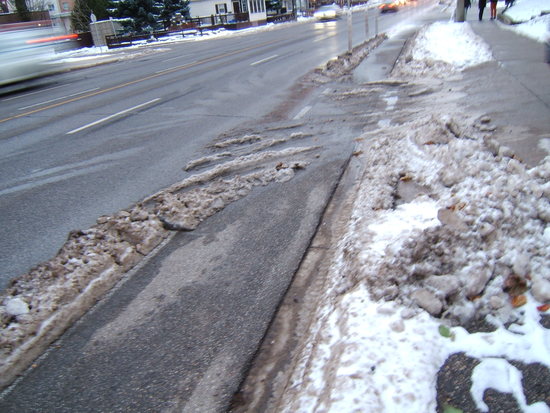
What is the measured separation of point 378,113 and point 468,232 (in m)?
4.83

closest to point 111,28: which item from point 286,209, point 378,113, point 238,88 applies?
point 238,88

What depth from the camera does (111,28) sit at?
38.7 m

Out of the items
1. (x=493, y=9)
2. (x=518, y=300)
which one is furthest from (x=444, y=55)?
(x=493, y=9)

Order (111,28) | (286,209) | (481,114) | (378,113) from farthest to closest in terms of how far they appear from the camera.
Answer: (111,28)
(378,113)
(481,114)
(286,209)

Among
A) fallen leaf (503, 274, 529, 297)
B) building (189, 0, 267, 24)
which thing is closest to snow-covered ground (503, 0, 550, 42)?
fallen leaf (503, 274, 529, 297)

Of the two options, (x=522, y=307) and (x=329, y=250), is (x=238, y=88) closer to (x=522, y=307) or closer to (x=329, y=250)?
(x=329, y=250)

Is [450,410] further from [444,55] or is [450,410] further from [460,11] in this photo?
[460,11]

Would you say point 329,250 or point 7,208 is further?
point 7,208

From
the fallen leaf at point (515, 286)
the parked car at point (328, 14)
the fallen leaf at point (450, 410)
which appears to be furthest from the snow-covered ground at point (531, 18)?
the parked car at point (328, 14)

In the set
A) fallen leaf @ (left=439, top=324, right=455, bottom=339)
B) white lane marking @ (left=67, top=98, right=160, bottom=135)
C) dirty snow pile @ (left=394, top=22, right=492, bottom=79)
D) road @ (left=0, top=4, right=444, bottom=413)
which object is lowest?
road @ (left=0, top=4, right=444, bottom=413)

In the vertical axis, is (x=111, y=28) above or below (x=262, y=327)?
above

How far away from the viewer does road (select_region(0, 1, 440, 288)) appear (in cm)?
467

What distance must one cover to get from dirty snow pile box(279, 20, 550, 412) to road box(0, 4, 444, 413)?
47 cm

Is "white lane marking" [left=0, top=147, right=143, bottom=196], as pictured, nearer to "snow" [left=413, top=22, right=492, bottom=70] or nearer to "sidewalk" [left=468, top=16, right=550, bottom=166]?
"sidewalk" [left=468, top=16, right=550, bottom=166]
